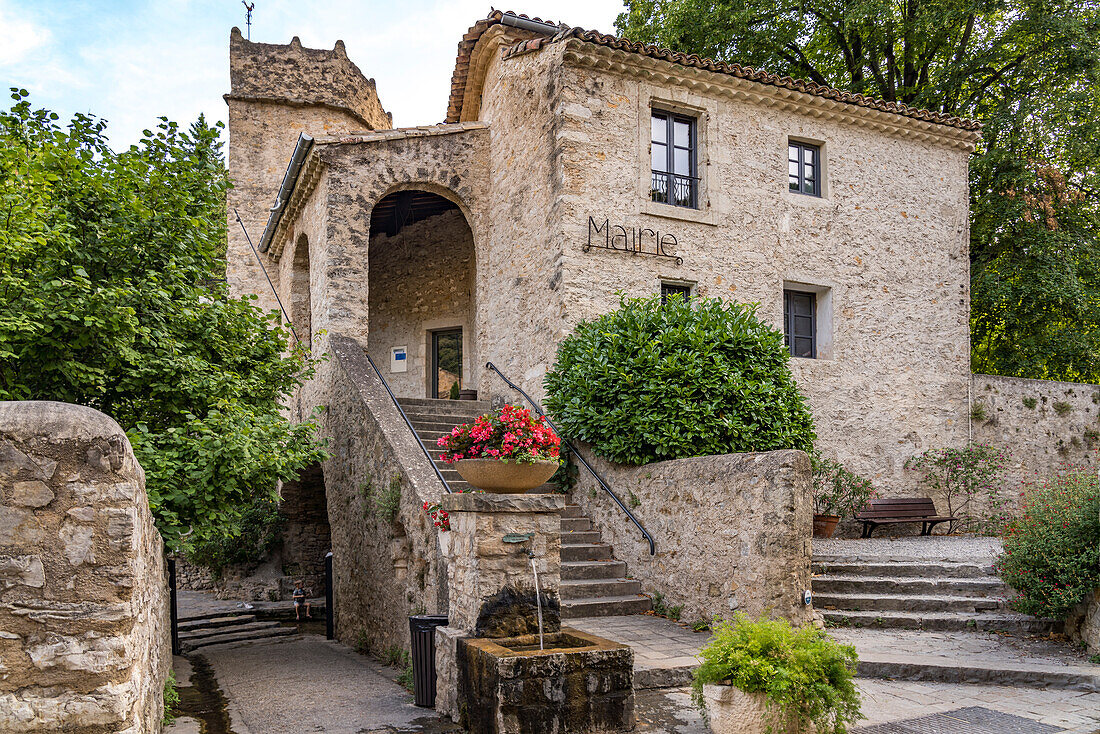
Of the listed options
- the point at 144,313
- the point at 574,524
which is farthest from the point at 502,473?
the point at 144,313

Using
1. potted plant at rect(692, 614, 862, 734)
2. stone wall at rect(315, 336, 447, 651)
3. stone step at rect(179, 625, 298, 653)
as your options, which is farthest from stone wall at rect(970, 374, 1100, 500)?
stone step at rect(179, 625, 298, 653)

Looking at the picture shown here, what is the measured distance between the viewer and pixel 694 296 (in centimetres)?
1075

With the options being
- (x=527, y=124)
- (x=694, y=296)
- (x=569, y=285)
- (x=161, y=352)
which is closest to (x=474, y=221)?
(x=527, y=124)

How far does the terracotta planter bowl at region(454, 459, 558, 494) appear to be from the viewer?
208 inches

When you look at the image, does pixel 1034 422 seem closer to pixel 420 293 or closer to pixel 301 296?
pixel 420 293

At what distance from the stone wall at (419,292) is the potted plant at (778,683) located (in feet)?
33.1

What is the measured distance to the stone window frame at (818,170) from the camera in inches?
454

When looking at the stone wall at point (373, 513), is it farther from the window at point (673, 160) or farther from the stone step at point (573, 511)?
the window at point (673, 160)

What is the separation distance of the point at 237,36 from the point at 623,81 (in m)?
11.4

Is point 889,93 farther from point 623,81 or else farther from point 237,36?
point 237,36

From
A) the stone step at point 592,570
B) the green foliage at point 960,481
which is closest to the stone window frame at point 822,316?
the green foliage at point 960,481

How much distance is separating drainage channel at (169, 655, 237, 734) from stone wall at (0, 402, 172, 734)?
2961 mm

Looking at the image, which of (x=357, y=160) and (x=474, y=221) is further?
(x=474, y=221)

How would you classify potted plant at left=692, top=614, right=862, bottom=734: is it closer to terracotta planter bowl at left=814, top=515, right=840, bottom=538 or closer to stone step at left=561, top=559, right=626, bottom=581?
stone step at left=561, top=559, right=626, bottom=581
